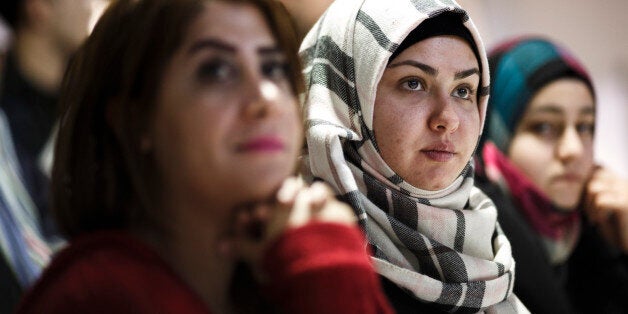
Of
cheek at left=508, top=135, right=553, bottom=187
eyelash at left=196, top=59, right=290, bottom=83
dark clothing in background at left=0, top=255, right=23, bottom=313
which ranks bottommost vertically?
cheek at left=508, top=135, right=553, bottom=187

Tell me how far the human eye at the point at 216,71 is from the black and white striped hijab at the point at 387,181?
0.93 feet

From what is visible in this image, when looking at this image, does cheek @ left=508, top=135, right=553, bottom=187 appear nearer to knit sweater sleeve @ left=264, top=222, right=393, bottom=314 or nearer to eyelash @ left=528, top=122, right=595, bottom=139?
eyelash @ left=528, top=122, right=595, bottom=139

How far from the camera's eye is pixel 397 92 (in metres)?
1.12

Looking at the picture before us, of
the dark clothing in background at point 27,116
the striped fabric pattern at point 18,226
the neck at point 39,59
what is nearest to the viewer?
the striped fabric pattern at point 18,226

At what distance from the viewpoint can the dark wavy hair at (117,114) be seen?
0.78 metres

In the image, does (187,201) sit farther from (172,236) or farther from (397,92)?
(397,92)

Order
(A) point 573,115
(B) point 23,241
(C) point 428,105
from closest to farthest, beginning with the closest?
(C) point 428,105 → (B) point 23,241 → (A) point 573,115

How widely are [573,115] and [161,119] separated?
110 centimetres

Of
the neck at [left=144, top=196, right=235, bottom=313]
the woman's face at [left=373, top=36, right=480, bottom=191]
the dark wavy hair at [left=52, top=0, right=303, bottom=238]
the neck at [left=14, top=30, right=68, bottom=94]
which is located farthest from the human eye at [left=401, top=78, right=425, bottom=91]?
the neck at [left=14, top=30, right=68, bottom=94]

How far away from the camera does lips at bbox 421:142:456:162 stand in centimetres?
109

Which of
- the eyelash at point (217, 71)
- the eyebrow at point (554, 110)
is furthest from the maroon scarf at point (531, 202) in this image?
the eyelash at point (217, 71)

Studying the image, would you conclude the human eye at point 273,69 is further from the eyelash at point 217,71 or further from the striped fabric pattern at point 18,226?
the striped fabric pattern at point 18,226

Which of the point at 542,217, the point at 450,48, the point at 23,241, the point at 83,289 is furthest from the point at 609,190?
the point at 83,289

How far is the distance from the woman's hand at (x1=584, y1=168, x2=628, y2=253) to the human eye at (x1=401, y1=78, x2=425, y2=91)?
800 millimetres
